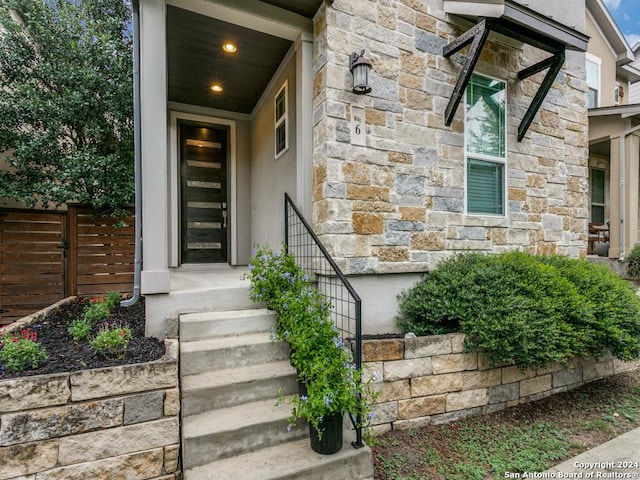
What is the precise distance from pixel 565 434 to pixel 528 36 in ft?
12.4

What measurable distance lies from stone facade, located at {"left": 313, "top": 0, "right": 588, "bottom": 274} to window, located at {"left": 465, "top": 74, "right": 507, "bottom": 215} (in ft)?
0.33

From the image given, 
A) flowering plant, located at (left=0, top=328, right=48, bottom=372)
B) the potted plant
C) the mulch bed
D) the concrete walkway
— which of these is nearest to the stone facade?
the potted plant

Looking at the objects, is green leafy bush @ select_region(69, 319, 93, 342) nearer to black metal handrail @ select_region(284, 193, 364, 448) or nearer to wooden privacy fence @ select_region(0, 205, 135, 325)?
black metal handrail @ select_region(284, 193, 364, 448)

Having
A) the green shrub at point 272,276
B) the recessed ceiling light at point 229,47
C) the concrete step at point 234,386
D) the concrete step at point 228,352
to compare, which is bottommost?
the concrete step at point 234,386

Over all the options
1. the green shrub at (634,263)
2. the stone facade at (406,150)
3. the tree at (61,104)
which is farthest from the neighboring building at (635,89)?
the tree at (61,104)

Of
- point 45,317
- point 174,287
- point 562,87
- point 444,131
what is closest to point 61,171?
point 45,317

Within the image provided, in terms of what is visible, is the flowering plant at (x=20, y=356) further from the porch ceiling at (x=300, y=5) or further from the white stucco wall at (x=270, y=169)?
the porch ceiling at (x=300, y=5)

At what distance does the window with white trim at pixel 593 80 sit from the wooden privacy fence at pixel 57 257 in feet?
32.9

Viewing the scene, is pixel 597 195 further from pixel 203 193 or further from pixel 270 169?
pixel 203 193

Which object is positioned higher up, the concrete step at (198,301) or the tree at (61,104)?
the tree at (61,104)

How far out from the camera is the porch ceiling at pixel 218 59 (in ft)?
10.4

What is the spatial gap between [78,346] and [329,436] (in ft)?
6.23

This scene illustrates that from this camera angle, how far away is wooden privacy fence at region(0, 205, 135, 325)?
173 inches

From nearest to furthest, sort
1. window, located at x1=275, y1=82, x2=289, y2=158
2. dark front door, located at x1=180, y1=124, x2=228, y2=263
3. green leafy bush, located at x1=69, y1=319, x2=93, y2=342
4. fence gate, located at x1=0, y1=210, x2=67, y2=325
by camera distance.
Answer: green leafy bush, located at x1=69, y1=319, x2=93, y2=342, window, located at x1=275, y1=82, x2=289, y2=158, fence gate, located at x1=0, y1=210, x2=67, y2=325, dark front door, located at x1=180, y1=124, x2=228, y2=263
